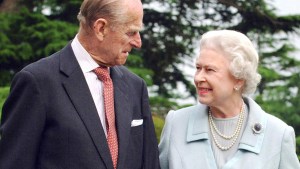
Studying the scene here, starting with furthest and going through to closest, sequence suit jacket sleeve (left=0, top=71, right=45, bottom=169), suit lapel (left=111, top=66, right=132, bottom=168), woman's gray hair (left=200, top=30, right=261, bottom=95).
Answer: woman's gray hair (left=200, top=30, right=261, bottom=95), suit lapel (left=111, top=66, right=132, bottom=168), suit jacket sleeve (left=0, top=71, right=45, bottom=169)

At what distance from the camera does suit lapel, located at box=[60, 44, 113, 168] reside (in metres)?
3.82

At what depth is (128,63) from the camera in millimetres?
9906

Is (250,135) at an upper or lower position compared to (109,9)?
lower

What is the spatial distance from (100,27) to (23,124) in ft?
2.00

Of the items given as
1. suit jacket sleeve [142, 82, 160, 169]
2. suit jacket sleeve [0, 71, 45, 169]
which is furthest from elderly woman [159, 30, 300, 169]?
suit jacket sleeve [0, 71, 45, 169]

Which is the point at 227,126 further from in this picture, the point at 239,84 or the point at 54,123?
the point at 54,123

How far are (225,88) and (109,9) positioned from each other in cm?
79

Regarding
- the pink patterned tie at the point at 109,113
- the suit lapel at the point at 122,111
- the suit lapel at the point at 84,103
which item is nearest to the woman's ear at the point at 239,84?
the suit lapel at the point at 122,111

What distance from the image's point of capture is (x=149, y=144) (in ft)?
13.6

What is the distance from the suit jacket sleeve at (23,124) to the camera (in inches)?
146

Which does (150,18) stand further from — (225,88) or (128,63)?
(225,88)

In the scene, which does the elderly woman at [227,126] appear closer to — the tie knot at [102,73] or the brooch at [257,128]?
the brooch at [257,128]

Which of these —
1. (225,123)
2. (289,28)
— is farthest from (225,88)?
(289,28)

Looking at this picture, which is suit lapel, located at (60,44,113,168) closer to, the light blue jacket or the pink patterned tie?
the pink patterned tie
